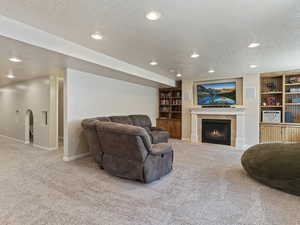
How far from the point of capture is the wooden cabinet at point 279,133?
192 inches

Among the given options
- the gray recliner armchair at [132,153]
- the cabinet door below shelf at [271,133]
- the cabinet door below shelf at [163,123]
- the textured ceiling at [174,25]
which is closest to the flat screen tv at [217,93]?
the cabinet door below shelf at [271,133]

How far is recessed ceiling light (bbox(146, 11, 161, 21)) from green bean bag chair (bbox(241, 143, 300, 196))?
289 cm

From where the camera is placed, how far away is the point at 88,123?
10.9 ft

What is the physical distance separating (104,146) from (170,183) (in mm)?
1411

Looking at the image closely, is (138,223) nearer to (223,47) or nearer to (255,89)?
(223,47)

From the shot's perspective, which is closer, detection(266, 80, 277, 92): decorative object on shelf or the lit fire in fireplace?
detection(266, 80, 277, 92): decorative object on shelf

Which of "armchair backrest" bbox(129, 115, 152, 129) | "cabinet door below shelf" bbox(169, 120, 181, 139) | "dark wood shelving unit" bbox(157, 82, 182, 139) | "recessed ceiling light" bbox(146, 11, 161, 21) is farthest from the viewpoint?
"dark wood shelving unit" bbox(157, 82, 182, 139)

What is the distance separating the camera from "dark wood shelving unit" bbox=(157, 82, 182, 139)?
278 inches

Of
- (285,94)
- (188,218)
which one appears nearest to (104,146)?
(188,218)

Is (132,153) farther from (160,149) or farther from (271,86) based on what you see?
(271,86)

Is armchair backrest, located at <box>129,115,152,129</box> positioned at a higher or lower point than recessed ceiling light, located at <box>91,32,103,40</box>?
lower

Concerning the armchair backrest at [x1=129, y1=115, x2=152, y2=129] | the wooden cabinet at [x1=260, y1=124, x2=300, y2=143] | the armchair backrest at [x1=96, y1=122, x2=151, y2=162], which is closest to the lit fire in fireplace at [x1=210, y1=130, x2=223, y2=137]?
the wooden cabinet at [x1=260, y1=124, x2=300, y2=143]

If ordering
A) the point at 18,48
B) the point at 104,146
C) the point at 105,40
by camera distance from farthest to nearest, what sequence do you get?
the point at 104,146 < the point at 105,40 < the point at 18,48

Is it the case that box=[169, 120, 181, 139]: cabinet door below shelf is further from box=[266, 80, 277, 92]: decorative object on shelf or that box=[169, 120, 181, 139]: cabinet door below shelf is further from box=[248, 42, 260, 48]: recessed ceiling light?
box=[248, 42, 260, 48]: recessed ceiling light
